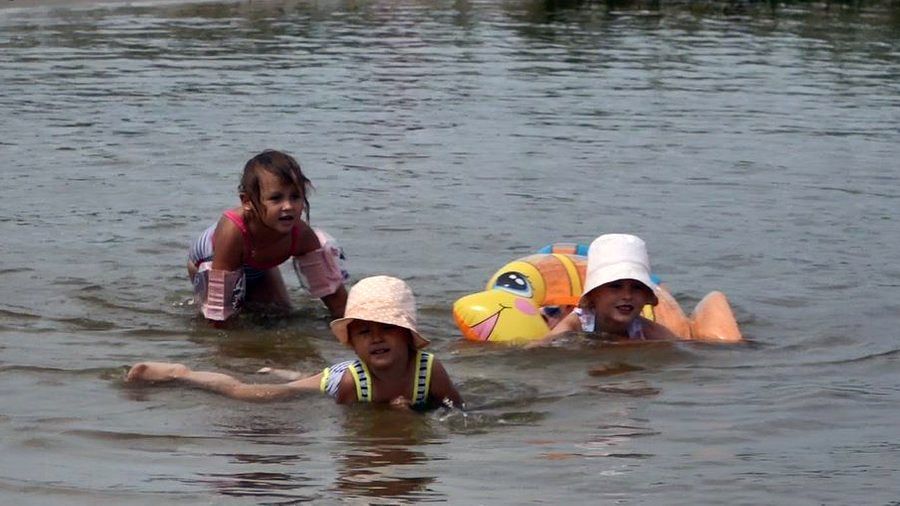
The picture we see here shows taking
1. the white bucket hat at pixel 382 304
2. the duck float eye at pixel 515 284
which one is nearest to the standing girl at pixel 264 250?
the duck float eye at pixel 515 284

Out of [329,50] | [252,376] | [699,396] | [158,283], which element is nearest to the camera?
[699,396]

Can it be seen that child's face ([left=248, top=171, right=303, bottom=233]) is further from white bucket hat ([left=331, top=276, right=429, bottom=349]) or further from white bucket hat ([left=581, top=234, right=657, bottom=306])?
white bucket hat ([left=331, top=276, right=429, bottom=349])

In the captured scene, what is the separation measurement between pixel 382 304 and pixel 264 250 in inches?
93.9

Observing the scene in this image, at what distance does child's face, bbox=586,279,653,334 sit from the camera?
802 centimetres

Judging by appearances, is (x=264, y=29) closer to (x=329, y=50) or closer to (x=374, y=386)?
(x=329, y=50)

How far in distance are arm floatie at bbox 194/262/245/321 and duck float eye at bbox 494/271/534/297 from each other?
1405mm

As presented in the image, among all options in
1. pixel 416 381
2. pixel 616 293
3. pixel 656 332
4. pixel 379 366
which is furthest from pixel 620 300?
pixel 379 366

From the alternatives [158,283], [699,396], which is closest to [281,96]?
[158,283]

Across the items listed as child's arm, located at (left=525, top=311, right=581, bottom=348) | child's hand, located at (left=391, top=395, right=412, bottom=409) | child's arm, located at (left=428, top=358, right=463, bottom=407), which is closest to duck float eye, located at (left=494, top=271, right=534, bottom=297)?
child's arm, located at (left=525, top=311, right=581, bottom=348)

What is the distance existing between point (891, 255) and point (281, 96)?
28.2 feet

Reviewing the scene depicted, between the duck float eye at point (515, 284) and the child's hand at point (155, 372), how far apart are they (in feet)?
6.88

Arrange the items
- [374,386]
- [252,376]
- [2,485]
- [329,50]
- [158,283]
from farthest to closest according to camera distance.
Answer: [329,50] < [158,283] < [252,376] < [374,386] < [2,485]

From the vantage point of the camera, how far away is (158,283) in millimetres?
9898

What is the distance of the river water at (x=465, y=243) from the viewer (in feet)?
19.5
